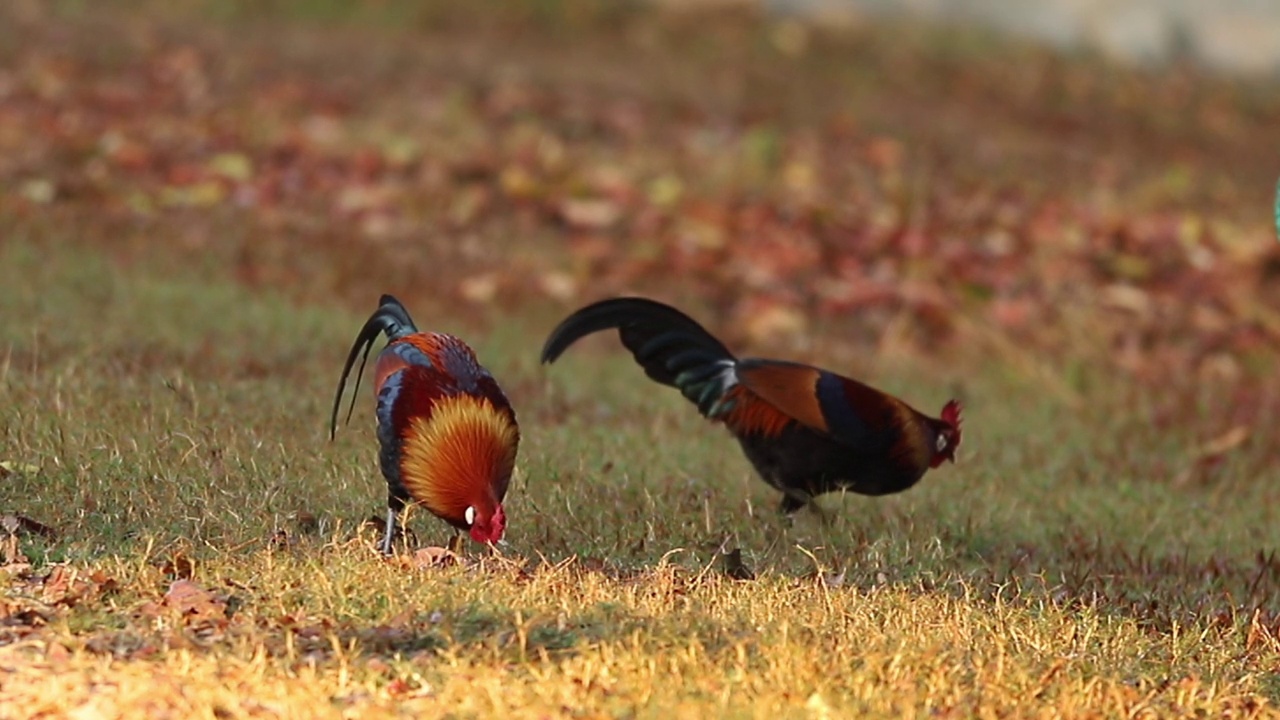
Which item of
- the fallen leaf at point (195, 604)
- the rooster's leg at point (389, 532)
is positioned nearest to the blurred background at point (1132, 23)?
the rooster's leg at point (389, 532)

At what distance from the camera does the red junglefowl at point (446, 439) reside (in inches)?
217

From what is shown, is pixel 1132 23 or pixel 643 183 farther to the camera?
pixel 1132 23

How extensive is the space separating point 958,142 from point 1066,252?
319 centimetres

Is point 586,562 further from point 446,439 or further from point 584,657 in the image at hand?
point 584,657

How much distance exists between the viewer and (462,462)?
18.0 feet

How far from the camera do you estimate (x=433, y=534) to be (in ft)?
19.7

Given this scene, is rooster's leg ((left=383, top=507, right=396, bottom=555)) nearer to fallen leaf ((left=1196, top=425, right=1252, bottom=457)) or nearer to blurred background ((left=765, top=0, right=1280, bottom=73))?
fallen leaf ((left=1196, top=425, right=1252, bottom=457))

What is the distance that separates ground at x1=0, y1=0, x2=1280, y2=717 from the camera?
4582 mm

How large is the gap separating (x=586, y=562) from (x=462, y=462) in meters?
0.49

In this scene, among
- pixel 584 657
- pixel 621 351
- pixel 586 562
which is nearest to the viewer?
pixel 584 657

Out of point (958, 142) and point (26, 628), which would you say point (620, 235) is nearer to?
point (958, 142)

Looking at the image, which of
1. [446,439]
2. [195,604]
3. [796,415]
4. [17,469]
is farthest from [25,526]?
[796,415]

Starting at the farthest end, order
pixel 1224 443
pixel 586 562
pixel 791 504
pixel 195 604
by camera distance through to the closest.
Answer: pixel 1224 443 → pixel 791 504 → pixel 586 562 → pixel 195 604

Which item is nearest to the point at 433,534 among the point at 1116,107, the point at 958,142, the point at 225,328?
the point at 225,328
